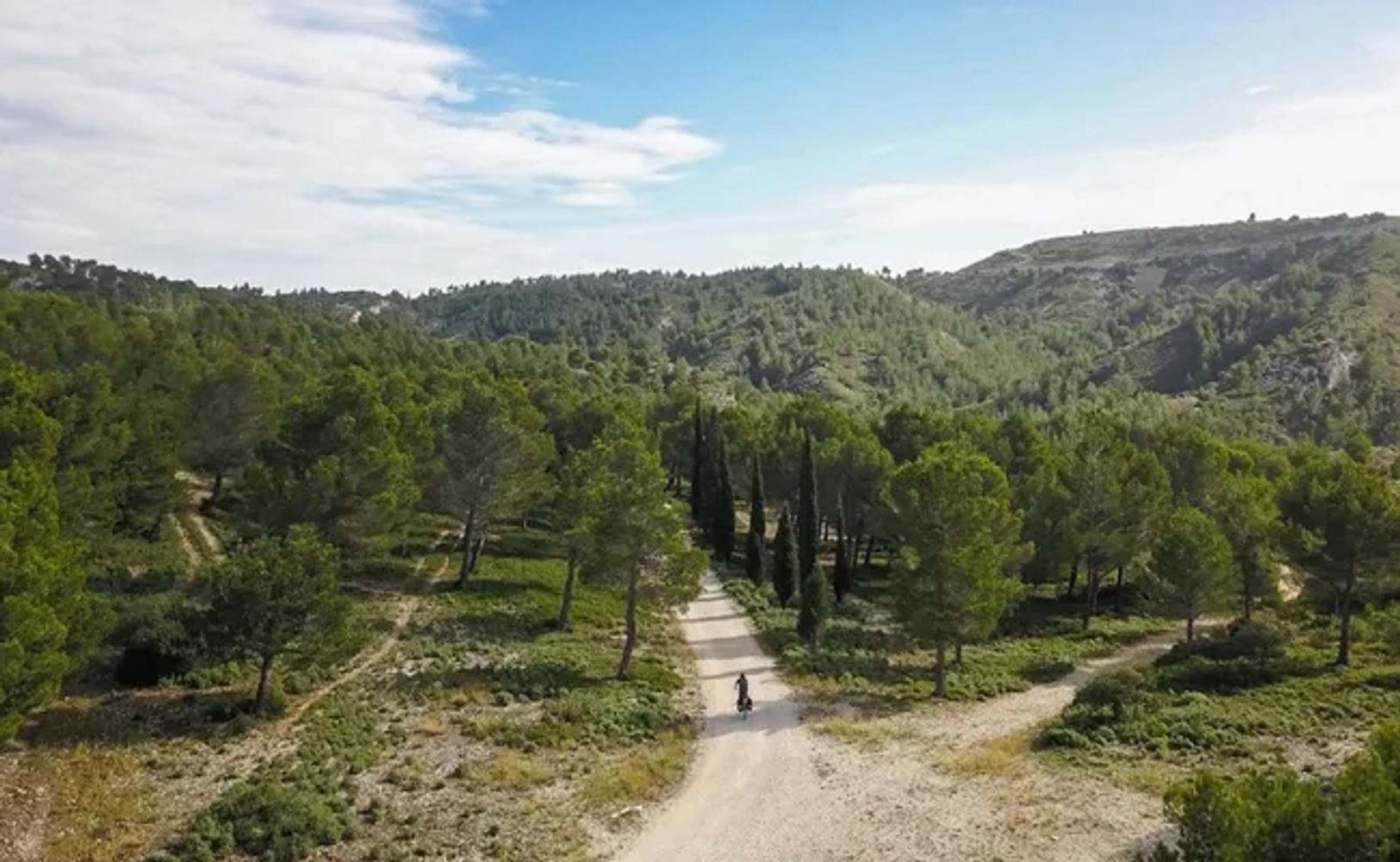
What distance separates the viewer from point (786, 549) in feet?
A: 206

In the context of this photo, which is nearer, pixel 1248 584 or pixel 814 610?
pixel 814 610

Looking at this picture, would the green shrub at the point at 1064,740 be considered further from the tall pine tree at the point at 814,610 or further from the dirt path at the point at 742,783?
the tall pine tree at the point at 814,610

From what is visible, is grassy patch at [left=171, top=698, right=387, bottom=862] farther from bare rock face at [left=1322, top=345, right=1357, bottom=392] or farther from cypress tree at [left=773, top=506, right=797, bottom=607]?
bare rock face at [left=1322, top=345, right=1357, bottom=392]

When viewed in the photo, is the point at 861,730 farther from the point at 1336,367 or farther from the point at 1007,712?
the point at 1336,367

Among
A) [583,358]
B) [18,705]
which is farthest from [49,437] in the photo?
[583,358]

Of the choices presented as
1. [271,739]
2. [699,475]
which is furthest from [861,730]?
[699,475]

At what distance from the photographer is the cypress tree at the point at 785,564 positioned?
62.7m

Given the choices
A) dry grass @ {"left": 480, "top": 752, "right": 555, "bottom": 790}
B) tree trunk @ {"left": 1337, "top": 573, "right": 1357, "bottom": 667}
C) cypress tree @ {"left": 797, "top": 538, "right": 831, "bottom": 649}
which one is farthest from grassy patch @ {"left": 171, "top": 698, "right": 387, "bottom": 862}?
tree trunk @ {"left": 1337, "top": 573, "right": 1357, "bottom": 667}

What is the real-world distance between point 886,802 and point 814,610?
70.1 ft

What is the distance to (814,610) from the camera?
5138cm

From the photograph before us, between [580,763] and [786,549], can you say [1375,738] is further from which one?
[786,549]

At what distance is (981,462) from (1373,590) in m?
24.1

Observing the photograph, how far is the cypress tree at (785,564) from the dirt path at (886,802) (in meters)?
22.0

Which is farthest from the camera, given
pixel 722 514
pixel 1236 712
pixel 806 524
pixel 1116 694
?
pixel 722 514
